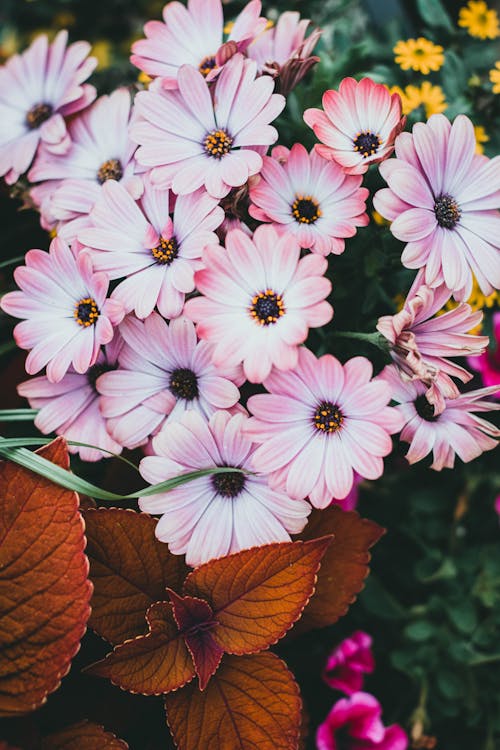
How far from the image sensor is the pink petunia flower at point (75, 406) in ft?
1.89

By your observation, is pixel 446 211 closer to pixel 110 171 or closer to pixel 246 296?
pixel 246 296

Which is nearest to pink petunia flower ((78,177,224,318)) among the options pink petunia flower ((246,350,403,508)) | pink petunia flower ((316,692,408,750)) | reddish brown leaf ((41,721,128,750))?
pink petunia flower ((246,350,403,508))

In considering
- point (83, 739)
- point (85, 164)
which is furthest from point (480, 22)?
point (83, 739)

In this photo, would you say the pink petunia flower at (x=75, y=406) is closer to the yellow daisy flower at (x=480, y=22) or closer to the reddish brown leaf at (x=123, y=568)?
the reddish brown leaf at (x=123, y=568)

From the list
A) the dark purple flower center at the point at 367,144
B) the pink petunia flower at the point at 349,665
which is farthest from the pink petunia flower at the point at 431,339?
the pink petunia flower at the point at 349,665

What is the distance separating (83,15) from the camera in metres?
1.32

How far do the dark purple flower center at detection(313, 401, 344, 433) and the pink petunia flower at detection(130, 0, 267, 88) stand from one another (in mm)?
303

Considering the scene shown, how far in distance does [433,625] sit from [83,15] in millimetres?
1237

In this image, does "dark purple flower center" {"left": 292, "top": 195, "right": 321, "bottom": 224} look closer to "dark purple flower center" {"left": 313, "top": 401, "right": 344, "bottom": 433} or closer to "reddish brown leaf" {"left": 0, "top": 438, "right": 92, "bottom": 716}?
"dark purple flower center" {"left": 313, "top": 401, "right": 344, "bottom": 433}

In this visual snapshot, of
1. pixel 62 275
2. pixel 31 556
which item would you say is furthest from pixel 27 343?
pixel 31 556

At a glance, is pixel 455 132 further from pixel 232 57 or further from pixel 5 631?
pixel 5 631

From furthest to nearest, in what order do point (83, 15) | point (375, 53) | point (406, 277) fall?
point (83, 15)
point (375, 53)
point (406, 277)

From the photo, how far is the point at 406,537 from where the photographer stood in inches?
33.9

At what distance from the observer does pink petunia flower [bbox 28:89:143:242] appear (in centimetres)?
60
